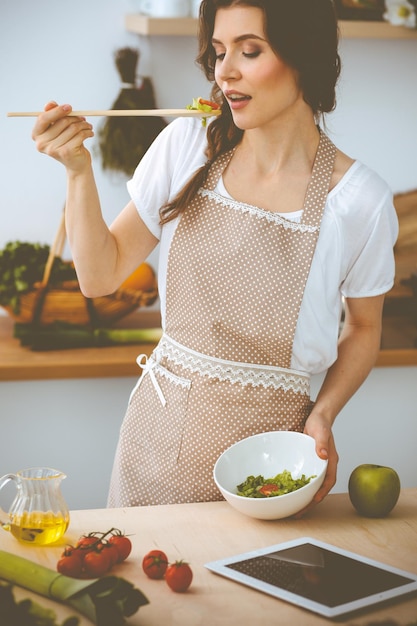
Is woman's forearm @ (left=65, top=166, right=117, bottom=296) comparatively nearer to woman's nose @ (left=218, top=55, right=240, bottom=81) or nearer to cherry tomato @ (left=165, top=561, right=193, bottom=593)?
woman's nose @ (left=218, top=55, right=240, bottom=81)

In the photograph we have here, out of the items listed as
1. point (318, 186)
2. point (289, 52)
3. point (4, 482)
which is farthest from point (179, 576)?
point (289, 52)

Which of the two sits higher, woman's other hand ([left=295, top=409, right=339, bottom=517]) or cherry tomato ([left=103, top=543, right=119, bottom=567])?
cherry tomato ([left=103, top=543, right=119, bottom=567])

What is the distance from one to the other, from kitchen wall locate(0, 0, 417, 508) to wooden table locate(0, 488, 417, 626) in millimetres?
1325

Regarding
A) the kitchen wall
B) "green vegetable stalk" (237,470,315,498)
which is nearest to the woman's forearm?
"green vegetable stalk" (237,470,315,498)

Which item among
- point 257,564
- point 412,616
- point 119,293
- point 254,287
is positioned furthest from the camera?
point 119,293

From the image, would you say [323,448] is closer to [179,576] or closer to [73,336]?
[179,576]

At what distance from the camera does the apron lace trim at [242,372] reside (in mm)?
1729

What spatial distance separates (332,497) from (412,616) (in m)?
0.44

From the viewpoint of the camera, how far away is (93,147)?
293cm

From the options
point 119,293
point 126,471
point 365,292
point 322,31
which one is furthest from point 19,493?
point 119,293

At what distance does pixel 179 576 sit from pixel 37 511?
0.83 ft

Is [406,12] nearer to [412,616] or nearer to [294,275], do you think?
[294,275]

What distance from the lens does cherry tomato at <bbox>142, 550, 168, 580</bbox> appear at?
1255 mm

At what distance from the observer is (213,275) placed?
1.74 metres
